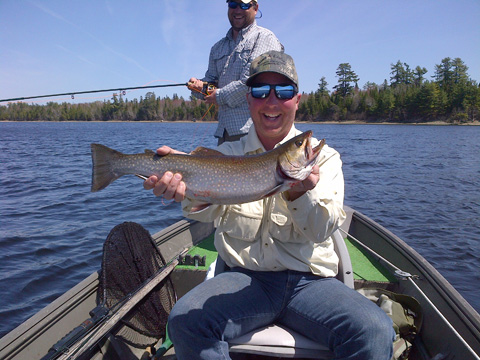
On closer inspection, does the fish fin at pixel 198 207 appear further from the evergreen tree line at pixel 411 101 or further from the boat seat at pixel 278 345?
the evergreen tree line at pixel 411 101

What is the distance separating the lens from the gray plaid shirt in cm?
492

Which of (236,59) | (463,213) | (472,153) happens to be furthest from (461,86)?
(236,59)

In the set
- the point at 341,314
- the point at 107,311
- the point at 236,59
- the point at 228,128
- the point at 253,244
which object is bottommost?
the point at 107,311

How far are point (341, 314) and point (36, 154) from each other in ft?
93.8

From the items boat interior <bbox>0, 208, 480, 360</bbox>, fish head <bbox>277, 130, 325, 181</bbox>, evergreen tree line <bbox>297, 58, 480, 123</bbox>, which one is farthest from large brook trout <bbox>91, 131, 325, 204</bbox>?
evergreen tree line <bbox>297, 58, 480, 123</bbox>

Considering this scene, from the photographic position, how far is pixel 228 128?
17.2 feet

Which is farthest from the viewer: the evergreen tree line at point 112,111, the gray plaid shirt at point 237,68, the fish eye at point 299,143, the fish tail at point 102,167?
the evergreen tree line at point 112,111

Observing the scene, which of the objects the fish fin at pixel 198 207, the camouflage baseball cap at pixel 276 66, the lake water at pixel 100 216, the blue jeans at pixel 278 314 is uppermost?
the camouflage baseball cap at pixel 276 66

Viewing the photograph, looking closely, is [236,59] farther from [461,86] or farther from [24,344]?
[461,86]

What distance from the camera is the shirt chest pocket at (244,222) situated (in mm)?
2834

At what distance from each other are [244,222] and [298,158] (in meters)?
0.71

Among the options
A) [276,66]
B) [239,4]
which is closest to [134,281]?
[276,66]

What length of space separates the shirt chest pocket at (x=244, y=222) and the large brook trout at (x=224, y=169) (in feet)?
0.76

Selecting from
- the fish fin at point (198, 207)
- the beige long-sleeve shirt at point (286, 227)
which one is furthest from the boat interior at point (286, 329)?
the fish fin at point (198, 207)
